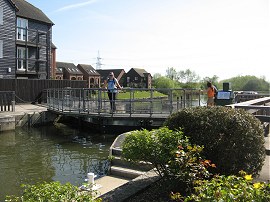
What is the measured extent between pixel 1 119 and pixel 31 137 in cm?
238

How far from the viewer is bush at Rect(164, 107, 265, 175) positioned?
16.8ft

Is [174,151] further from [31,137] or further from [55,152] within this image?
[31,137]

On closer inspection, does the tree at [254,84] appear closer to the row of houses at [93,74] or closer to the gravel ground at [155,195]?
the row of houses at [93,74]

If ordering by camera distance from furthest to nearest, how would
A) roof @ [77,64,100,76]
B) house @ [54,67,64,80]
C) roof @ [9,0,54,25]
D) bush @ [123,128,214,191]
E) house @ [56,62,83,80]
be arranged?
roof @ [77,64,100,76], house @ [56,62,83,80], house @ [54,67,64,80], roof @ [9,0,54,25], bush @ [123,128,214,191]

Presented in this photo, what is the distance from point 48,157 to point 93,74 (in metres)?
59.3

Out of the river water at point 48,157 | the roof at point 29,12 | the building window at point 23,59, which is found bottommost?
the river water at point 48,157

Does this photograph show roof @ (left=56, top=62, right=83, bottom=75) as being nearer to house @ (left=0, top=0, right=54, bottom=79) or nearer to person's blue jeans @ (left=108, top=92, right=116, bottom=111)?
house @ (left=0, top=0, right=54, bottom=79)

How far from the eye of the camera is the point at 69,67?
65.4m

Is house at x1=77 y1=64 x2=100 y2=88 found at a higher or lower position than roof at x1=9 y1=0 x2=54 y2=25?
lower

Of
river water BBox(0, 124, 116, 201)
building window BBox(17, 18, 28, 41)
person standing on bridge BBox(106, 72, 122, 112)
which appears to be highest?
building window BBox(17, 18, 28, 41)

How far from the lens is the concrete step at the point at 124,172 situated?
756cm

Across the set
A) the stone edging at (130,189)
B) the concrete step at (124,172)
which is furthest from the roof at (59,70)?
the stone edging at (130,189)

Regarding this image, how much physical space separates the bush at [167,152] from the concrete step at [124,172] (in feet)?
7.86

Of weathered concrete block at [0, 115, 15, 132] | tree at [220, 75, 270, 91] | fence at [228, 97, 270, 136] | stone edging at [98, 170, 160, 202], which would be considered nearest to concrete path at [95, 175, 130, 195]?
stone edging at [98, 170, 160, 202]
